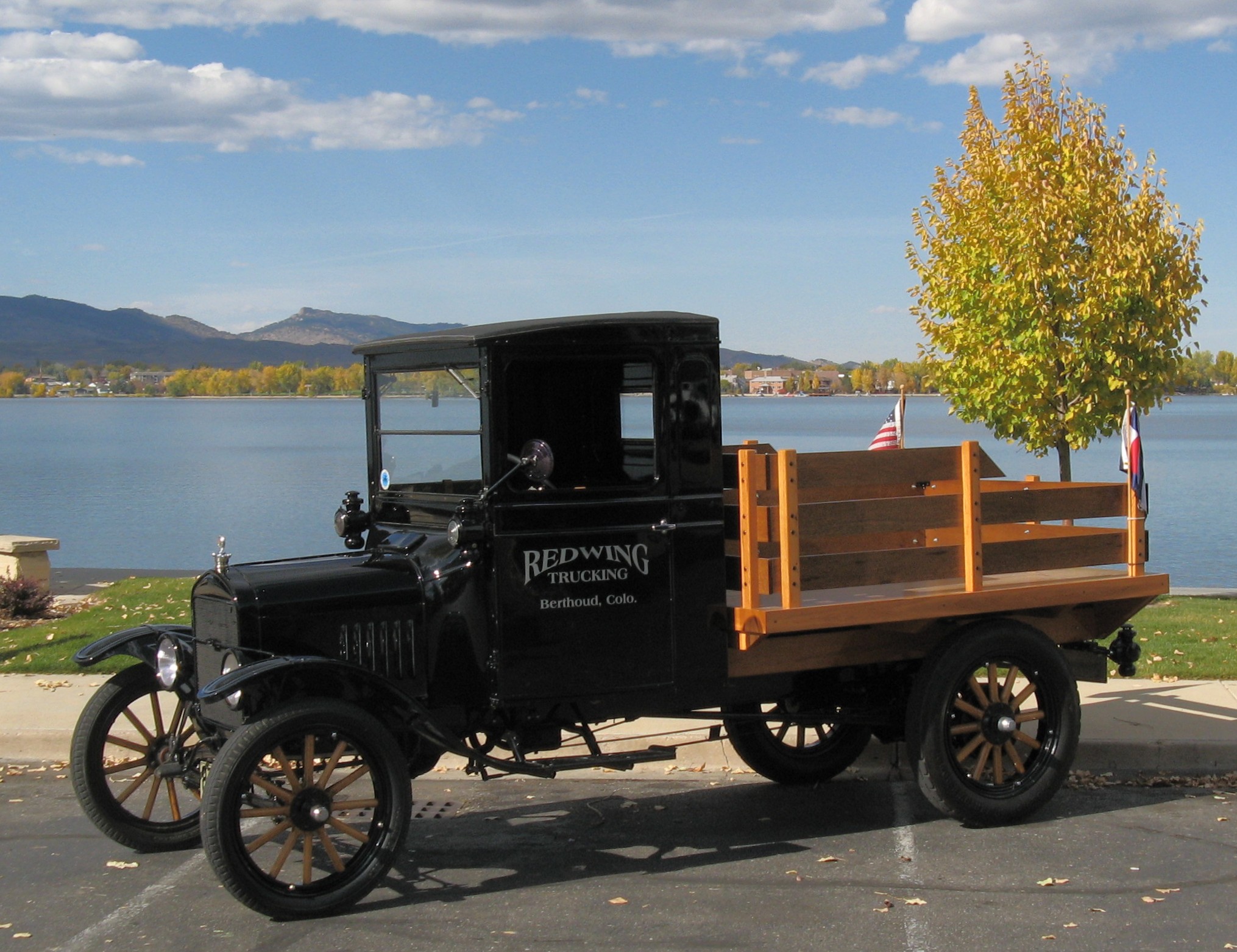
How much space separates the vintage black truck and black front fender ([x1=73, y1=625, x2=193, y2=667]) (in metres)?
0.01

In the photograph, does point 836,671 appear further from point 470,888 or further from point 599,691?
point 470,888

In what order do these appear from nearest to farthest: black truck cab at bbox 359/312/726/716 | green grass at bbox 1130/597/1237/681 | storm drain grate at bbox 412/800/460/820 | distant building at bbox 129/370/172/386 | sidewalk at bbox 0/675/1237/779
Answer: black truck cab at bbox 359/312/726/716
storm drain grate at bbox 412/800/460/820
sidewalk at bbox 0/675/1237/779
green grass at bbox 1130/597/1237/681
distant building at bbox 129/370/172/386

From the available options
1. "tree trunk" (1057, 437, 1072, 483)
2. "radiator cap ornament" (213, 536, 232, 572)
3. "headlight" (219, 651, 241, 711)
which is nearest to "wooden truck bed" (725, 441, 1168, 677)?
"headlight" (219, 651, 241, 711)

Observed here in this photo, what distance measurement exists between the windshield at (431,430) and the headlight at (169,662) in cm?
128

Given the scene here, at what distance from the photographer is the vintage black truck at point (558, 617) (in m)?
5.45

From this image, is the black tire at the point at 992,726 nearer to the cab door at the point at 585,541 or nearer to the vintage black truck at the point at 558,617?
the vintage black truck at the point at 558,617

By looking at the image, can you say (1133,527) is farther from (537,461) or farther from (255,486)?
(255,486)

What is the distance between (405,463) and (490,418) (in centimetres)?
99

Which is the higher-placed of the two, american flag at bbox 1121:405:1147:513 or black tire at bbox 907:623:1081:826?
american flag at bbox 1121:405:1147:513

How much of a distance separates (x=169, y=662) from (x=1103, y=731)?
521 cm

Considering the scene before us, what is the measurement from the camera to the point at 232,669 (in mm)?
5559

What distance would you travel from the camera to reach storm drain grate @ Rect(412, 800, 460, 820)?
6.79m

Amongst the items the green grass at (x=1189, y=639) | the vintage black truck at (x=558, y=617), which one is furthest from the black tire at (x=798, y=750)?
the green grass at (x=1189, y=639)

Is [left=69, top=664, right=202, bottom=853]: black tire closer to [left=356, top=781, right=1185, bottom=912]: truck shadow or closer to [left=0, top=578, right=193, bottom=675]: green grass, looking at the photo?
[left=356, top=781, right=1185, bottom=912]: truck shadow
